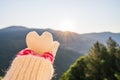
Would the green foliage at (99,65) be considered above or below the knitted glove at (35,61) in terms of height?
below

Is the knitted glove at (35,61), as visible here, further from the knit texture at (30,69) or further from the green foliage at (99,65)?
the green foliage at (99,65)

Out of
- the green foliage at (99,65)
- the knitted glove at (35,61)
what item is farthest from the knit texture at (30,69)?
the green foliage at (99,65)

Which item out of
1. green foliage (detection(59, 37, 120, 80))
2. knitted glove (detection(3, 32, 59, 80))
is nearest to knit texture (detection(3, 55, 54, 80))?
knitted glove (detection(3, 32, 59, 80))

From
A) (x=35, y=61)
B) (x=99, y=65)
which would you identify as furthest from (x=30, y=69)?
(x=99, y=65)

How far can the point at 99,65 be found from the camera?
166 feet

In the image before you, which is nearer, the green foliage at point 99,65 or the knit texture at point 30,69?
the knit texture at point 30,69

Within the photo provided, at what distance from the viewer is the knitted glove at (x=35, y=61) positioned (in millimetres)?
2168

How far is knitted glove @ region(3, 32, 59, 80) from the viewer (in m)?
2.17

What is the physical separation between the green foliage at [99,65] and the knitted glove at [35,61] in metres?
45.1

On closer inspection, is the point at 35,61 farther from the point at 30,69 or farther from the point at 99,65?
the point at 99,65

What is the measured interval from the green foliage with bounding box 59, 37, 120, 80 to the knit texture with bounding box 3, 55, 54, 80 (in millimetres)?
45163

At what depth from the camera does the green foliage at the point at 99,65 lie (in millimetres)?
48531

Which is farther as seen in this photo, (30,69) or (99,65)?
(99,65)

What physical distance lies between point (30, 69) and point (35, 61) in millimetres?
66
